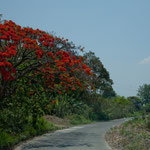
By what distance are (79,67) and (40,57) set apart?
2.40 metres

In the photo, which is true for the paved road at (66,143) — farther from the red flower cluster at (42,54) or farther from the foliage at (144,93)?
the foliage at (144,93)

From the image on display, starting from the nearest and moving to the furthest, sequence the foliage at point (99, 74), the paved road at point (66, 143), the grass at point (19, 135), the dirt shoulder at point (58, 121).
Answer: the grass at point (19, 135)
the paved road at point (66, 143)
the dirt shoulder at point (58, 121)
the foliage at point (99, 74)

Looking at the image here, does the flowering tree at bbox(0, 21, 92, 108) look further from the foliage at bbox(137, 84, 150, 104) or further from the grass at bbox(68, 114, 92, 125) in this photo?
the foliage at bbox(137, 84, 150, 104)

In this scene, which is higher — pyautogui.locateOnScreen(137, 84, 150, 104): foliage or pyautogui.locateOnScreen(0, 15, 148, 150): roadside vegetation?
pyautogui.locateOnScreen(137, 84, 150, 104): foliage

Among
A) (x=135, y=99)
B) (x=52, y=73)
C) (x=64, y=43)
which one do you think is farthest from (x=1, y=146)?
(x=135, y=99)

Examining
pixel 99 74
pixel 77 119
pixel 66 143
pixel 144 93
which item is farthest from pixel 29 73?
pixel 144 93

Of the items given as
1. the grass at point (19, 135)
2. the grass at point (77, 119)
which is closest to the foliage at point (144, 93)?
the grass at point (77, 119)

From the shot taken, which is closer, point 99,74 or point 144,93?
point 99,74

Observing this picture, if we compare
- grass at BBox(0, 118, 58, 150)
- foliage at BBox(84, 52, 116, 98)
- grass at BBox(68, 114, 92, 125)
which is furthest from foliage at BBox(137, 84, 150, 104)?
grass at BBox(0, 118, 58, 150)

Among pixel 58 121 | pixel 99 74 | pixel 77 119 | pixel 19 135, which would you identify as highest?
pixel 99 74

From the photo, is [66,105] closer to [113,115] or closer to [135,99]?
[113,115]

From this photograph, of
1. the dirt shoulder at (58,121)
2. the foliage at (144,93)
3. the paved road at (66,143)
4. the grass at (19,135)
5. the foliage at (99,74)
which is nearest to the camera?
the grass at (19,135)

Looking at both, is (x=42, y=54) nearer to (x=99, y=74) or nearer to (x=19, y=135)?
(x=19, y=135)

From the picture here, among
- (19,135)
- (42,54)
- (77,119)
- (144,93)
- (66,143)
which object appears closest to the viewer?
(42,54)
